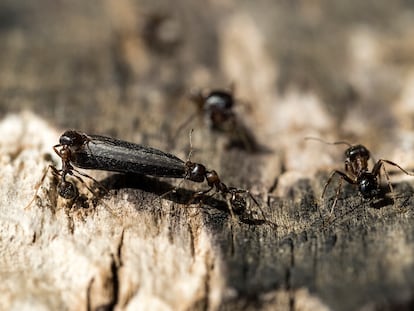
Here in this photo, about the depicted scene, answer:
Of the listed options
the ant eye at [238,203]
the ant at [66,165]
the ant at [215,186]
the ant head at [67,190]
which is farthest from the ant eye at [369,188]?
the ant head at [67,190]

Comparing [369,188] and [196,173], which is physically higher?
[196,173]

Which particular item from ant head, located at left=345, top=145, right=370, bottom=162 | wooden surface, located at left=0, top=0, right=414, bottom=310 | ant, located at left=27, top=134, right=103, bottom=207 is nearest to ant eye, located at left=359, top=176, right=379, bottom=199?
wooden surface, located at left=0, top=0, right=414, bottom=310

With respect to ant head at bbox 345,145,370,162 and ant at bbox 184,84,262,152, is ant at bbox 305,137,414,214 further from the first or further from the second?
ant at bbox 184,84,262,152

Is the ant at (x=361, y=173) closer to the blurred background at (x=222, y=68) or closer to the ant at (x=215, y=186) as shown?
the blurred background at (x=222, y=68)

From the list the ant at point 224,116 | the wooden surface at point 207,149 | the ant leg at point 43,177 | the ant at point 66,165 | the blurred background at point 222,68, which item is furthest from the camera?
the blurred background at point 222,68

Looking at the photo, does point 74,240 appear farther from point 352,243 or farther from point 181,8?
point 181,8

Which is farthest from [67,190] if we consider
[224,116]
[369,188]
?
[369,188]

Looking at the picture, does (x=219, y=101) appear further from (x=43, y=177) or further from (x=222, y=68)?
(x=43, y=177)
